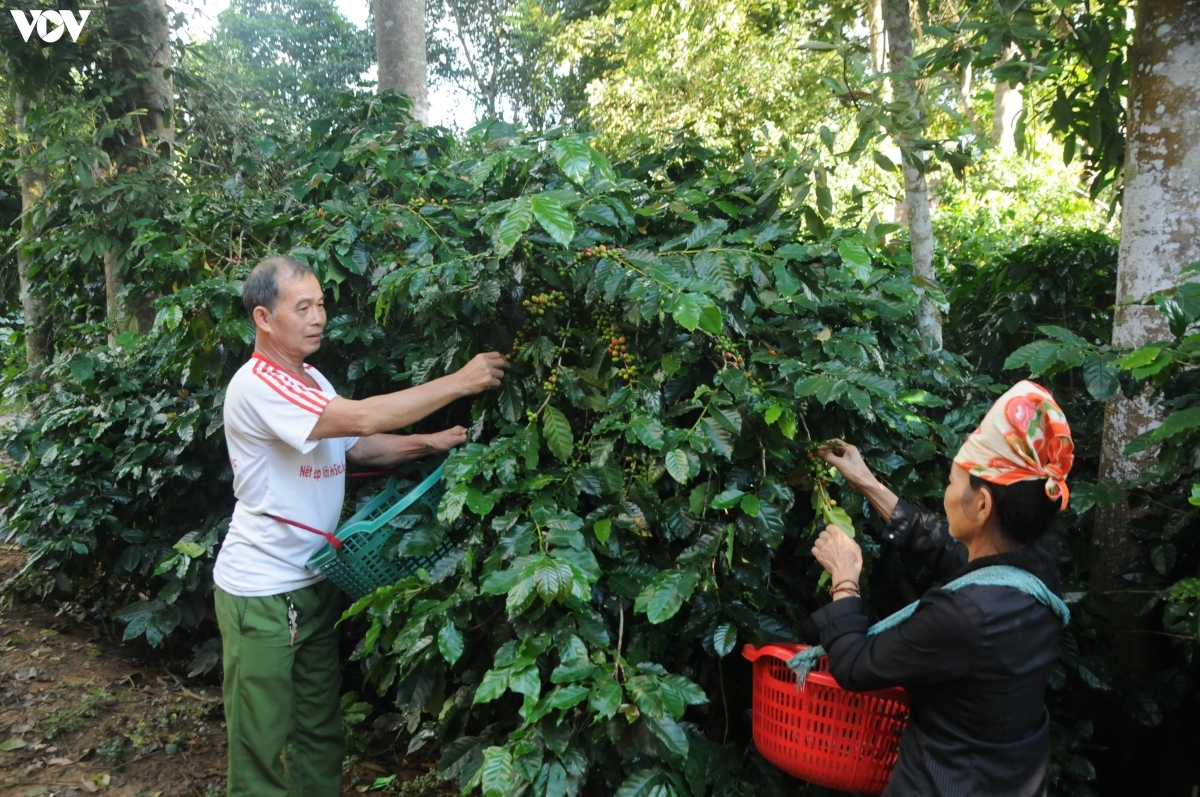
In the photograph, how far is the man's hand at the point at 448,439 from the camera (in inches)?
109

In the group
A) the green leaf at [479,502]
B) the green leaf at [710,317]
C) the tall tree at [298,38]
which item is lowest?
the green leaf at [479,502]

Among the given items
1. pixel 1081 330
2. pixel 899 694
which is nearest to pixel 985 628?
pixel 899 694

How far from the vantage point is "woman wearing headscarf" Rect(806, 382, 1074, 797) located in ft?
5.80

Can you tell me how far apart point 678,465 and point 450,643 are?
27.4 inches

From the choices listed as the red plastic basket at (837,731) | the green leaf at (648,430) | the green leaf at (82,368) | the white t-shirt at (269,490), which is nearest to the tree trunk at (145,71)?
the green leaf at (82,368)

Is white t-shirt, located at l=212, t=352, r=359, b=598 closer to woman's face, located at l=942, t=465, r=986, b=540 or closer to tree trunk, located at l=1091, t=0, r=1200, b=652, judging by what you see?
woman's face, located at l=942, t=465, r=986, b=540

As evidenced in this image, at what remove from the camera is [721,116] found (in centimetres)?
1273

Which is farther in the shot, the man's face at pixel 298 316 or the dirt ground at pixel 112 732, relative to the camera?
the dirt ground at pixel 112 732

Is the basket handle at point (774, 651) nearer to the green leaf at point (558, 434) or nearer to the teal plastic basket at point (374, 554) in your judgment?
the green leaf at point (558, 434)

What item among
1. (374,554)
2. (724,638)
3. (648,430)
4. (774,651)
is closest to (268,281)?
(374,554)

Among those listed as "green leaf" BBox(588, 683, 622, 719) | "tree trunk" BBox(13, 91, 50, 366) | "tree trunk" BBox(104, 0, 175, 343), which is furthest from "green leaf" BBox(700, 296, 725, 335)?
"tree trunk" BBox(13, 91, 50, 366)

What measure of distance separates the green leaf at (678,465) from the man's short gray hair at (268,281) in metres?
1.26

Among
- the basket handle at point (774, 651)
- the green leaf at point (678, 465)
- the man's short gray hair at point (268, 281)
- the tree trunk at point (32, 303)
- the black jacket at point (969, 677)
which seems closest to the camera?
the black jacket at point (969, 677)

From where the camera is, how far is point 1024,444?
5.81 ft
